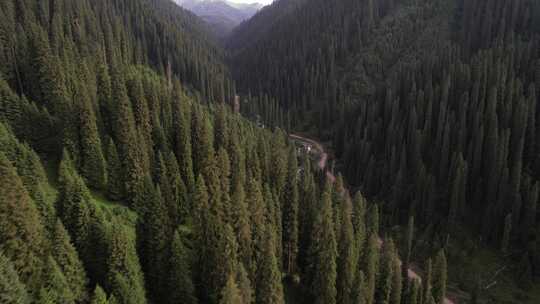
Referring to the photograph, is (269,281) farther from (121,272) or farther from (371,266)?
(371,266)

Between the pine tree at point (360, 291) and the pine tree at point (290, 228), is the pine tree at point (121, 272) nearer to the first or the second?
the pine tree at point (360, 291)

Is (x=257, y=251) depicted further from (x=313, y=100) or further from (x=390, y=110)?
(x=313, y=100)

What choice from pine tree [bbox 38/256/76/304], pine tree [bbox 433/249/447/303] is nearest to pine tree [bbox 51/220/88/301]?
pine tree [bbox 38/256/76/304]

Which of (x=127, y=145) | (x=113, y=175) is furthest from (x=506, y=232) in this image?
(x=113, y=175)

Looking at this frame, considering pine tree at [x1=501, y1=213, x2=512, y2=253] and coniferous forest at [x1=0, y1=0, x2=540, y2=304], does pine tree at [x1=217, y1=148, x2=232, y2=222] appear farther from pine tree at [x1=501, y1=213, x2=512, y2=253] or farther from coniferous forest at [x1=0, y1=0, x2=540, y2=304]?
pine tree at [x1=501, y1=213, x2=512, y2=253]

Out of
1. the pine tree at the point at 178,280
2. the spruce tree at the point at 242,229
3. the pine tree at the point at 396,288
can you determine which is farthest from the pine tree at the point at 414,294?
the pine tree at the point at 178,280

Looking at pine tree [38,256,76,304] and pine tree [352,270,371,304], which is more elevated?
pine tree [38,256,76,304]
